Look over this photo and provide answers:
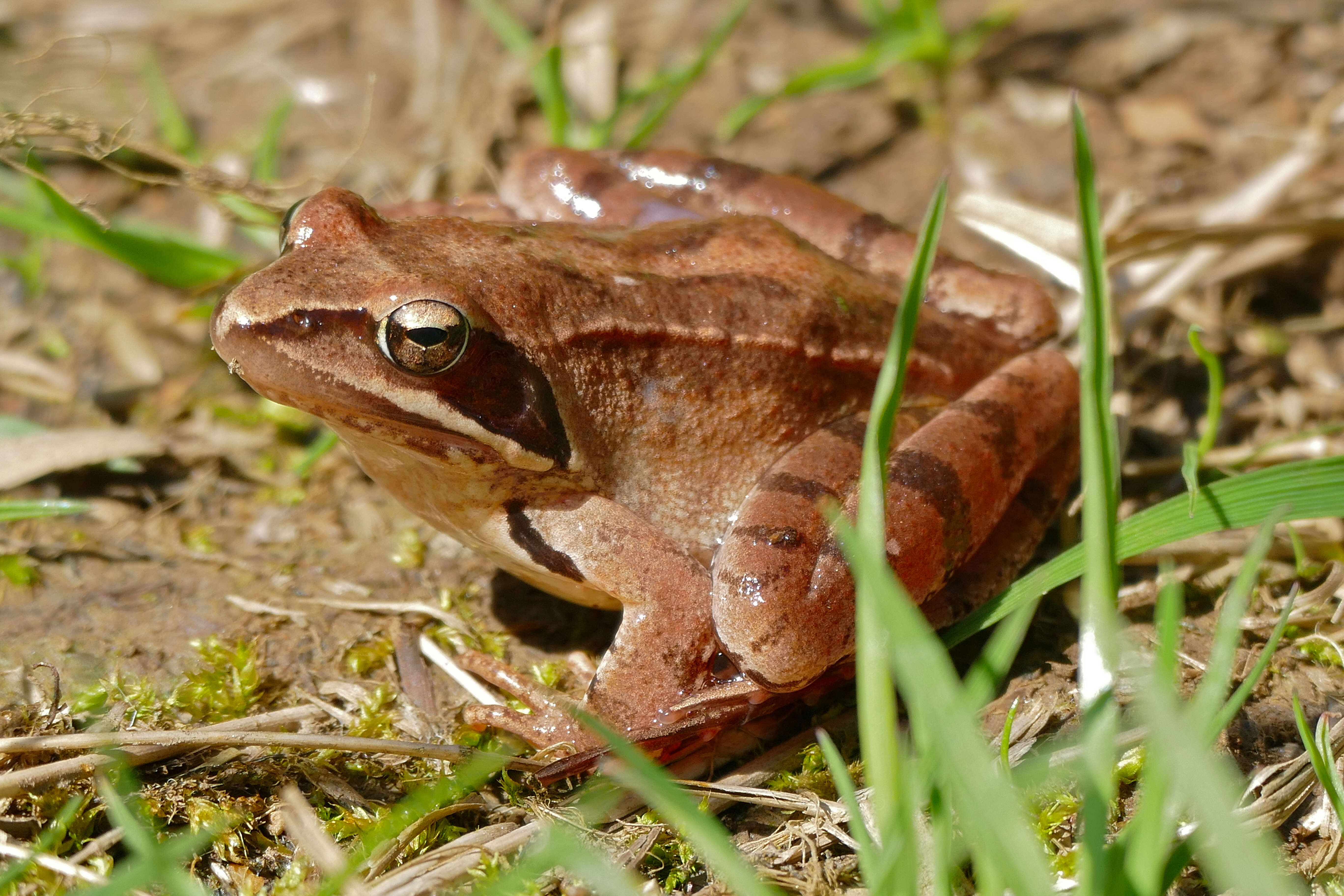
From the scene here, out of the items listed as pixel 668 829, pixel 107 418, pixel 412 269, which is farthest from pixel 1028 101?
pixel 107 418

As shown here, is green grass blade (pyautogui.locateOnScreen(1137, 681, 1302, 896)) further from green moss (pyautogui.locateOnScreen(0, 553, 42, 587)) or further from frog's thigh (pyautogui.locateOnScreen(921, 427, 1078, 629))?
green moss (pyautogui.locateOnScreen(0, 553, 42, 587))

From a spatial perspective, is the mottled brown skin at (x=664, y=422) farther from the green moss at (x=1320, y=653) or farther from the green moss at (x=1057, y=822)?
the green moss at (x=1320, y=653)

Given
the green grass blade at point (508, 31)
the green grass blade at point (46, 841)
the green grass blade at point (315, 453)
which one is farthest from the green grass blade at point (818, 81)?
the green grass blade at point (46, 841)

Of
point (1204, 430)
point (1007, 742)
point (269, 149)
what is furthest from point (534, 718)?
point (269, 149)

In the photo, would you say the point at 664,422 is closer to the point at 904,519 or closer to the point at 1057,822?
the point at 904,519

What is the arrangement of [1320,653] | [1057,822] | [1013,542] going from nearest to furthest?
[1057,822], [1320,653], [1013,542]
